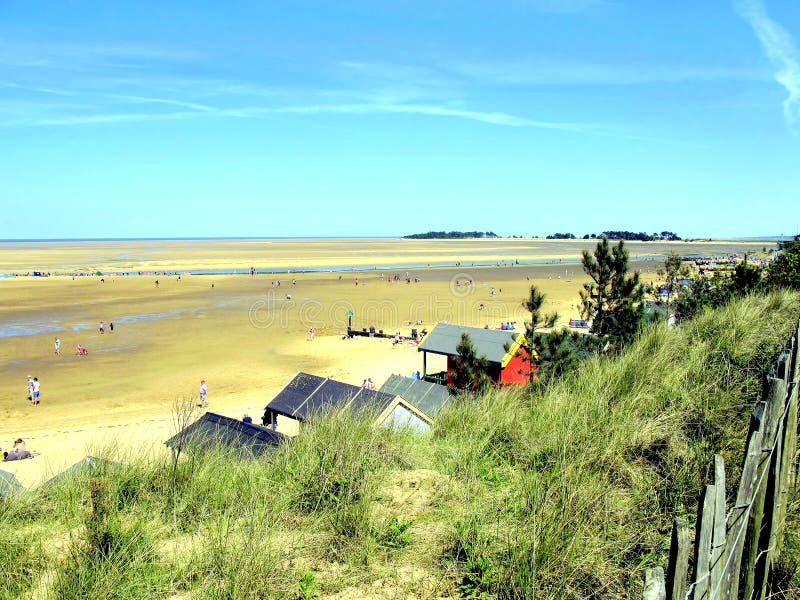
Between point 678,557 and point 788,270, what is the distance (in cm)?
1657

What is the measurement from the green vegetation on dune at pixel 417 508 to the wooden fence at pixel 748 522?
44 centimetres

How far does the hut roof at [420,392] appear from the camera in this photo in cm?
1277

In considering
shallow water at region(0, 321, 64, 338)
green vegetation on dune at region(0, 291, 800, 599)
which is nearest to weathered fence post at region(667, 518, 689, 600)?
green vegetation on dune at region(0, 291, 800, 599)

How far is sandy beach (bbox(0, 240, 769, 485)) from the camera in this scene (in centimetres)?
2038

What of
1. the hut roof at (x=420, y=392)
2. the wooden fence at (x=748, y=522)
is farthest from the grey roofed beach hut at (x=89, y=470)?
the hut roof at (x=420, y=392)

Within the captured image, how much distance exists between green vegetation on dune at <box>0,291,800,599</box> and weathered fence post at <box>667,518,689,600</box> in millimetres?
1305

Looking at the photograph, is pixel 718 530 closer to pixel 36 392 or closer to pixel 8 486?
pixel 8 486

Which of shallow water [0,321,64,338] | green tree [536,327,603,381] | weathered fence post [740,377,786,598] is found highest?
weathered fence post [740,377,786,598]

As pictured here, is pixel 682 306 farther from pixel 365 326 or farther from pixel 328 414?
pixel 365 326

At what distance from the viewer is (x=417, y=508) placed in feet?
13.5

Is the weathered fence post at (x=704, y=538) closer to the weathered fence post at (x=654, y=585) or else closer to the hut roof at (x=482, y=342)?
the weathered fence post at (x=654, y=585)

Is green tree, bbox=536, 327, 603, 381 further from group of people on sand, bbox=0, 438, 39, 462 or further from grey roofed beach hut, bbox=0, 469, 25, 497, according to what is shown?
group of people on sand, bbox=0, 438, 39, 462

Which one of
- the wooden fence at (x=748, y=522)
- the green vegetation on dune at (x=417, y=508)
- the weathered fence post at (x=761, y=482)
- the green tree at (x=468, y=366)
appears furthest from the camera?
the green tree at (x=468, y=366)

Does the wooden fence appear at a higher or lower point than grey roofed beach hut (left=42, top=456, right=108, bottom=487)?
higher
